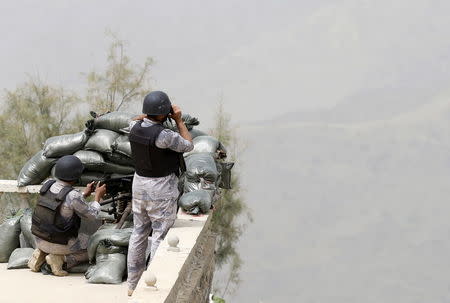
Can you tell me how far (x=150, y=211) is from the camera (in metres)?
5.87

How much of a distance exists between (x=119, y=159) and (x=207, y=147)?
0.95m

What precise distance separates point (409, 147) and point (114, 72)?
11814 cm

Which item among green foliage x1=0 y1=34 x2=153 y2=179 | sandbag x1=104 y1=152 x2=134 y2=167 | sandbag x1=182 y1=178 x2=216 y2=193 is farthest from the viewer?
green foliage x1=0 y1=34 x2=153 y2=179

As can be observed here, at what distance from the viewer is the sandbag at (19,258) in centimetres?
675

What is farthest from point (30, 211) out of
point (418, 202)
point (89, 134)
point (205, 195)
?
point (418, 202)

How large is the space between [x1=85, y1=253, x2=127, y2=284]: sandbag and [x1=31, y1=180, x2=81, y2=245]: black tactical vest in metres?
0.33

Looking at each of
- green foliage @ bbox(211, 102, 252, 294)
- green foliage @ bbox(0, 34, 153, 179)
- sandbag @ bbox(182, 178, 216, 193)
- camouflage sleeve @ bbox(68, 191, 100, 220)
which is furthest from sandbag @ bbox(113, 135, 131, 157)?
green foliage @ bbox(211, 102, 252, 294)

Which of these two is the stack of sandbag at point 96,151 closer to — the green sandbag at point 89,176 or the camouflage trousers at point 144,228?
the green sandbag at point 89,176

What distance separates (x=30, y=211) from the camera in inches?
292

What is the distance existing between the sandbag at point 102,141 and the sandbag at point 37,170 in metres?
0.45

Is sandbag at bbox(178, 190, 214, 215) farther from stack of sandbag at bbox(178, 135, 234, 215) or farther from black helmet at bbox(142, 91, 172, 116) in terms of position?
black helmet at bbox(142, 91, 172, 116)

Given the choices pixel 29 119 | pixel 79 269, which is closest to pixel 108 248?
pixel 79 269

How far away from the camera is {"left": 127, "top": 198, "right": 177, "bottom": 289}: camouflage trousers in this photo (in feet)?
19.2

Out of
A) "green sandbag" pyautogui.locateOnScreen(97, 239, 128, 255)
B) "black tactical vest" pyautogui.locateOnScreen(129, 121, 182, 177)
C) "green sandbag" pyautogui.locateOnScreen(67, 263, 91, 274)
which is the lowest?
"green sandbag" pyautogui.locateOnScreen(67, 263, 91, 274)
